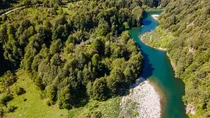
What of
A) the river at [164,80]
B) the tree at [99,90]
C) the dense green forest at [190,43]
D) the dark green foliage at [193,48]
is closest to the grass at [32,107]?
the tree at [99,90]

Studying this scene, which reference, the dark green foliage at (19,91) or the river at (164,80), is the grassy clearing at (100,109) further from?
the dark green foliage at (19,91)

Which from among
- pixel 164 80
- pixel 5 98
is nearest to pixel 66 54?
pixel 5 98

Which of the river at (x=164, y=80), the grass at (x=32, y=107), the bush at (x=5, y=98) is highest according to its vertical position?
the bush at (x=5, y=98)

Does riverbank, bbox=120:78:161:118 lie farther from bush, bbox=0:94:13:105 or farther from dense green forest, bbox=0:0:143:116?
bush, bbox=0:94:13:105

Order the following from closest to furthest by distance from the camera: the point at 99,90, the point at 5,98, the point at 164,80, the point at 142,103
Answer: the point at 99,90 < the point at 142,103 < the point at 5,98 < the point at 164,80

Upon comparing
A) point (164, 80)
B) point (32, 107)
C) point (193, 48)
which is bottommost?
point (164, 80)

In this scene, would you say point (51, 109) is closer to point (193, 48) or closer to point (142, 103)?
point (142, 103)

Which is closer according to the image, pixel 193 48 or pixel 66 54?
pixel 66 54
